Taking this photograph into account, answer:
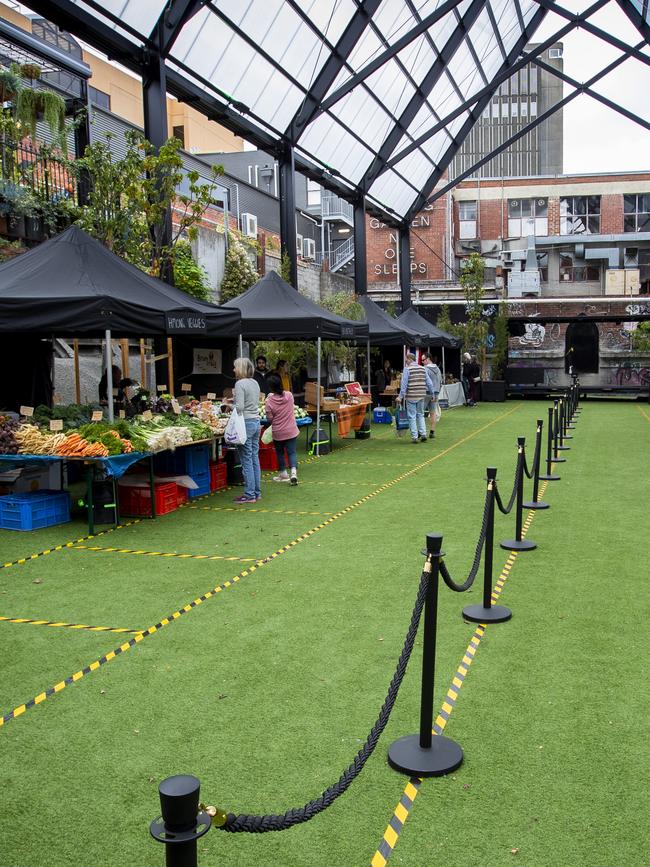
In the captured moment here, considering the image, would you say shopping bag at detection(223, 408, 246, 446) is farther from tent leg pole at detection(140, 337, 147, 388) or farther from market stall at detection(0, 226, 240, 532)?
tent leg pole at detection(140, 337, 147, 388)

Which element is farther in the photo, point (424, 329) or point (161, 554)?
point (424, 329)

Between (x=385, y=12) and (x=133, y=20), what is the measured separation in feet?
28.2

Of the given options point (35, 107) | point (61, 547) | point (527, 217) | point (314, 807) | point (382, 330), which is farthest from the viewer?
point (527, 217)

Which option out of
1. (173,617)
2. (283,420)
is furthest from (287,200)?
(173,617)

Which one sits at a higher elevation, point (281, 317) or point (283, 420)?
point (281, 317)

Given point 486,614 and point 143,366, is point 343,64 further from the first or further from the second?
point 486,614

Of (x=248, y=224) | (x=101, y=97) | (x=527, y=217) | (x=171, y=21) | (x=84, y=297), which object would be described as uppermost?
(x=101, y=97)

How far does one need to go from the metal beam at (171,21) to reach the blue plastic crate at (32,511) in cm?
875

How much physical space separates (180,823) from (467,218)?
47.2 metres

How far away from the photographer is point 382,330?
18953mm

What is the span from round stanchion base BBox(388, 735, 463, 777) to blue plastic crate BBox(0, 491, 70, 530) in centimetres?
589

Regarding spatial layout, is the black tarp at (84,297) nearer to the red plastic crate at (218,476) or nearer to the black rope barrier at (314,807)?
the red plastic crate at (218,476)

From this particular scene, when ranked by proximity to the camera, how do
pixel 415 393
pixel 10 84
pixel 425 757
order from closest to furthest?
1. pixel 425 757
2. pixel 10 84
3. pixel 415 393

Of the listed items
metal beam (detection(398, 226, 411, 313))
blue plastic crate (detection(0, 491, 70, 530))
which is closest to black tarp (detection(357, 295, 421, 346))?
metal beam (detection(398, 226, 411, 313))
